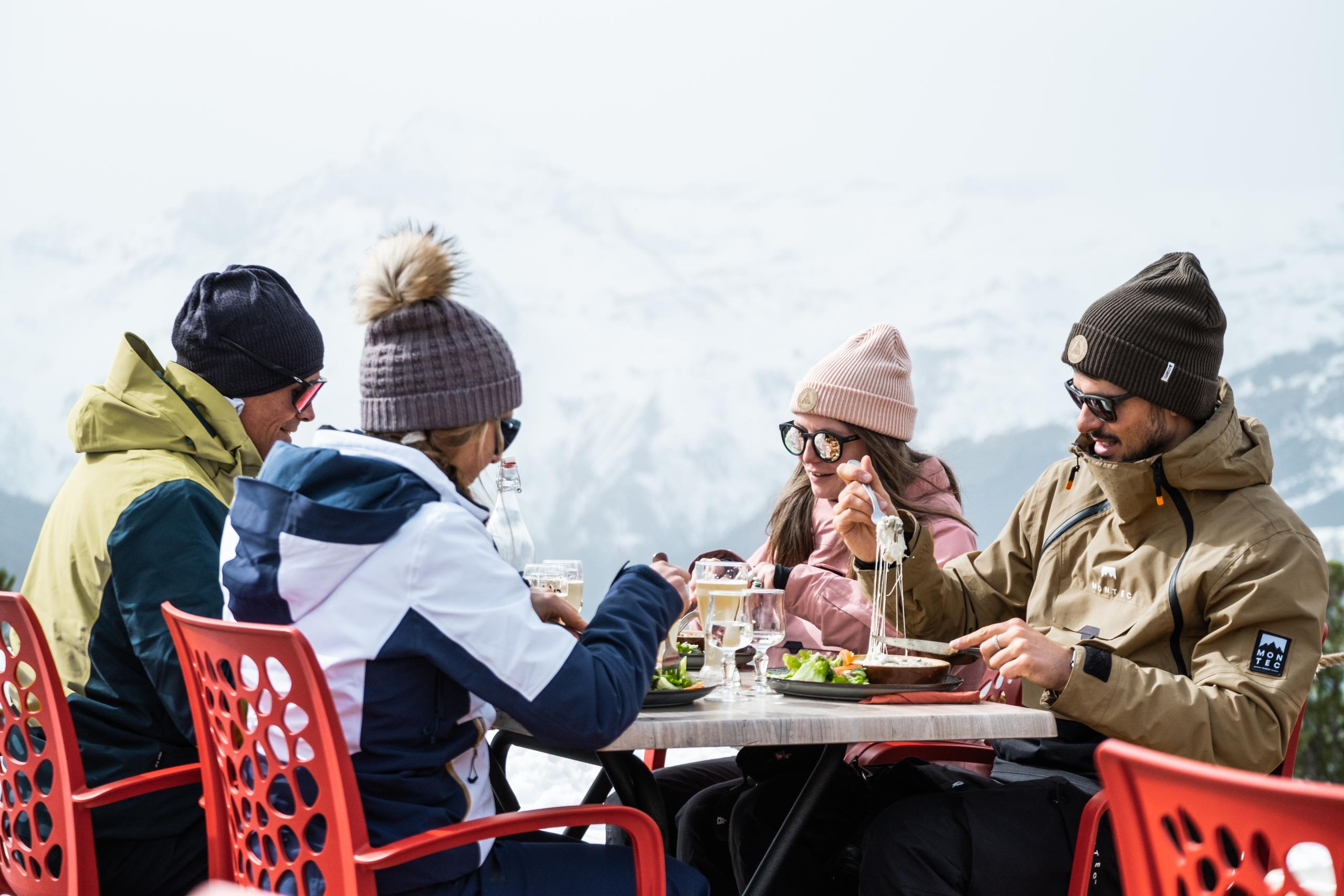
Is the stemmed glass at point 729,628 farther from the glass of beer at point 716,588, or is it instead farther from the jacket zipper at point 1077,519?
the jacket zipper at point 1077,519

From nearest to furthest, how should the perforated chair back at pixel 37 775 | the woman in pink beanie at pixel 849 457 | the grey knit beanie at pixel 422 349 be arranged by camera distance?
the grey knit beanie at pixel 422 349 → the perforated chair back at pixel 37 775 → the woman in pink beanie at pixel 849 457

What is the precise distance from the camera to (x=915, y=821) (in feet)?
7.45

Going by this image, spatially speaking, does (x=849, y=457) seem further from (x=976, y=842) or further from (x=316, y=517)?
(x=316, y=517)

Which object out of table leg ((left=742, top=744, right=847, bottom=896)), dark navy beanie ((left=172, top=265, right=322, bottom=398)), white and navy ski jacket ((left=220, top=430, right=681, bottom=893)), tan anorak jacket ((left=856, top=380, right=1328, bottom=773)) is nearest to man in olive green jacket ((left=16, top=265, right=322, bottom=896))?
dark navy beanie ((left=172, top=265, right=322, bottom=398))

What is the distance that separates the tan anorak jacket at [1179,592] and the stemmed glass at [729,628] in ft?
1.88

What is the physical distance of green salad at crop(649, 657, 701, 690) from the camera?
7.11 ft

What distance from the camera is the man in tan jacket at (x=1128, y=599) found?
2.20 meters

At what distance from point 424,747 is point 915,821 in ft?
3.27

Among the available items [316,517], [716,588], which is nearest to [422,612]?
[316,517]

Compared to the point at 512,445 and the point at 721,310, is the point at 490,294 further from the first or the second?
the point at 512,445

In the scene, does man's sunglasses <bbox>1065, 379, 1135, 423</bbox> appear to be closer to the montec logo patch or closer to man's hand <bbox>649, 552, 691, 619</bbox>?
the montec logo patch

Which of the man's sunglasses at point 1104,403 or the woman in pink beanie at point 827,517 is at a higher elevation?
the man's sunglasses at point 1104,403

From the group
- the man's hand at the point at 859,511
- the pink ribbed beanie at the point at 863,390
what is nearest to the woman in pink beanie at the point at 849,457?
the pink ribbed beanie at the point at 863,390

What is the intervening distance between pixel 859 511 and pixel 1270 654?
88cm
